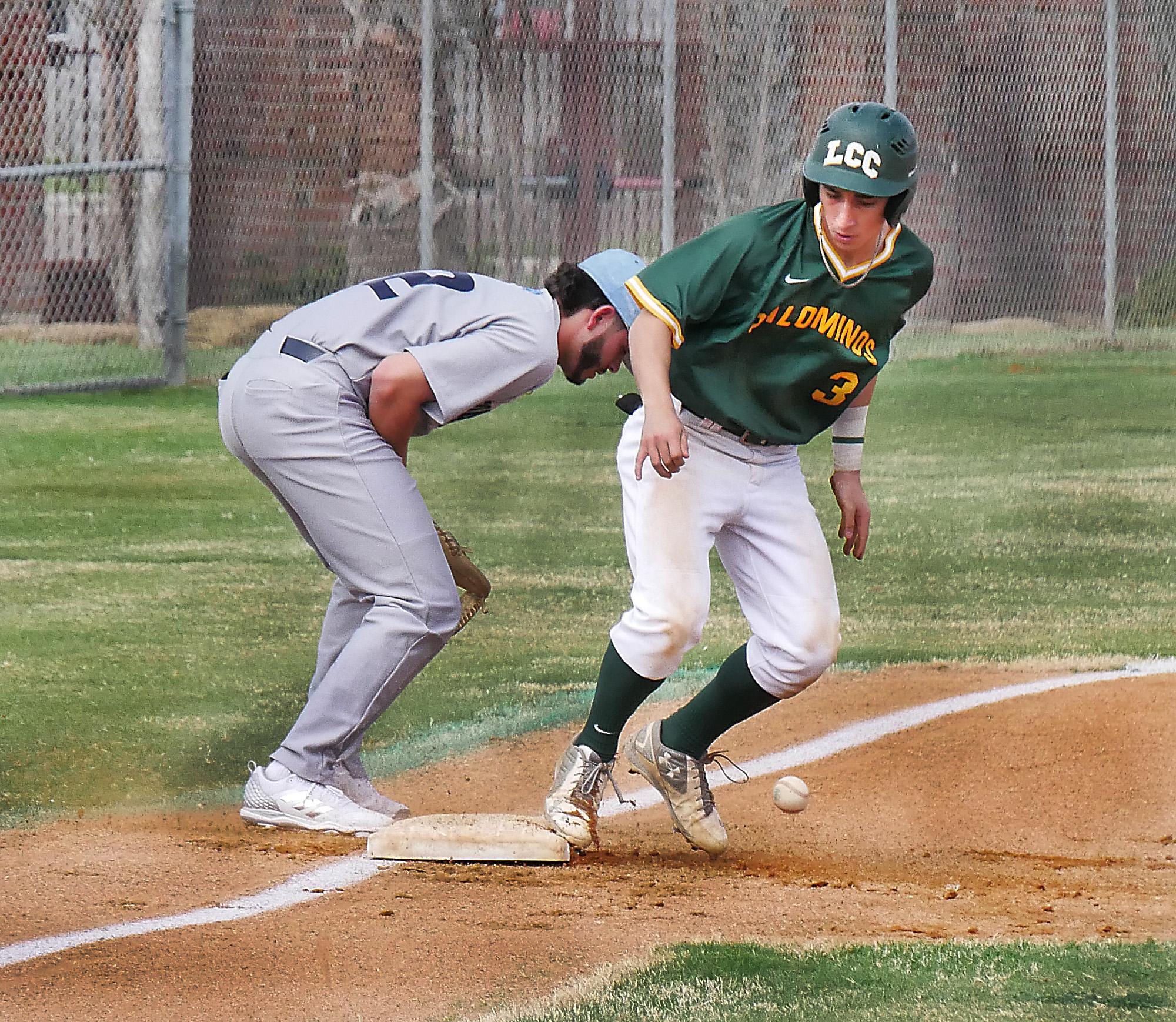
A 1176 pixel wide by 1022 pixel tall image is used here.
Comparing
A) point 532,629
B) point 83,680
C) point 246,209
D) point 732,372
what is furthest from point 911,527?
point 246,209

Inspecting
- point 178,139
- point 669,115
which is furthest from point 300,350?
point 669,115

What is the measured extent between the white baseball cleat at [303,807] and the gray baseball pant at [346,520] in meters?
0.04

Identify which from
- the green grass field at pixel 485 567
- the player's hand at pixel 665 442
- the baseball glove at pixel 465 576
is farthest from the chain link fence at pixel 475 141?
the player's hand at pixel 665 442

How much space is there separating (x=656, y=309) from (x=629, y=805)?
1.69 m

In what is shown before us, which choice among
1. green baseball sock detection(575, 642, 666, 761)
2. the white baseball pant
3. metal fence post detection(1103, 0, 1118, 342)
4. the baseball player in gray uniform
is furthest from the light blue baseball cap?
metal fence post detection(1103, 0, 1118, 342)

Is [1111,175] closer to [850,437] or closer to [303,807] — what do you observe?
[850,437]

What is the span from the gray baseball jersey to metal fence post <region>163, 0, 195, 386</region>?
24.1ft

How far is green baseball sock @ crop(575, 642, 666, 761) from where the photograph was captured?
13.9 feet

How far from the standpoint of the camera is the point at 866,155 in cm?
393

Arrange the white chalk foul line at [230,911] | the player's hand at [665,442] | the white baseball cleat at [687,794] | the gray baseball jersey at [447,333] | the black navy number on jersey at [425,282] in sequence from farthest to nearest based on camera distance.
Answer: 1. the black navy number on jersey at [425,282]
2. the white baseball cleat at [687,794]
3. the gray baseball jersey at [447,333]
4. the player's hand at [665,442]
5. the white chalk foul line at [230,911]

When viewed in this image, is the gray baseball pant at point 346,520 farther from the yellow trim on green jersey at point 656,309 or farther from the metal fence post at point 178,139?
the metal fence post at point 178,139

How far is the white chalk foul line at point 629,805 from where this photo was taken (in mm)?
3586

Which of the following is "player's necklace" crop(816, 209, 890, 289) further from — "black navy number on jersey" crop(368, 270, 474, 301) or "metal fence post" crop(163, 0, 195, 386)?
"metal fence post" crop(163, 0, 195, 386)

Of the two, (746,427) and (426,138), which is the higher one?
(426,138)
